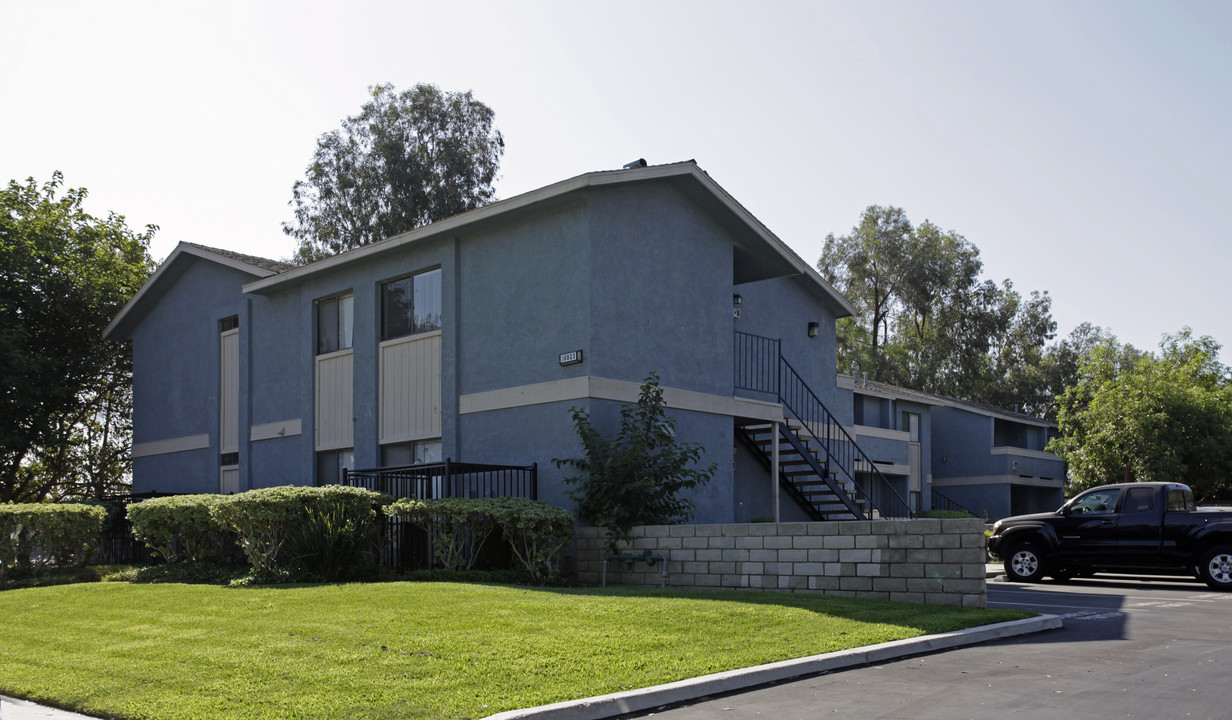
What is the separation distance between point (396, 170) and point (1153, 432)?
27.0m

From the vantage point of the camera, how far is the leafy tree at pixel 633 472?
599 inches

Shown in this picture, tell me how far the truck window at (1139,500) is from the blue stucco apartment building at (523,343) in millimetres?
4089

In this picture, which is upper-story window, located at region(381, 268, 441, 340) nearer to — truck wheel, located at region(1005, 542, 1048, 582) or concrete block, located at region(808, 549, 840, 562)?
concrete block, located at region(808, 549, 840, 562)

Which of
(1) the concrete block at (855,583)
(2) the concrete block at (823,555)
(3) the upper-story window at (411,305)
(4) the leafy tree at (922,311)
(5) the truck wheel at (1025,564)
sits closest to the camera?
(1) the concrete block at (855,583)

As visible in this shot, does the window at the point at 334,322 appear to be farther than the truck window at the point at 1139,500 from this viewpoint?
Yes

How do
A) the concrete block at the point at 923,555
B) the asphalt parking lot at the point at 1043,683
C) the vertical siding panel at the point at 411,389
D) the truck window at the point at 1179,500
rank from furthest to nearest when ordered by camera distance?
the vertical siding panel at the point at 411,389 → the truck window at the point at 1179,500 → the concrete block at the point at 923,555 → the asphalt parking lot at the point at 1043,683

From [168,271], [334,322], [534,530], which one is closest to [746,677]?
[534,530]

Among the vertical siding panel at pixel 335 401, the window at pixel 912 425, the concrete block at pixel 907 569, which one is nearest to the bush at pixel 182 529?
the vertical siding panel at pixel 335 401

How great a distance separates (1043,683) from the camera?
804 cm

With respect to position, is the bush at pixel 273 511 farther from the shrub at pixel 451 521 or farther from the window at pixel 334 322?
the window at pixel 334 322

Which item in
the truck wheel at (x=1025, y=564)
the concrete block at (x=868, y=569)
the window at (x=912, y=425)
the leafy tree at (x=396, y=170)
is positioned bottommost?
the truck wheel at (x=1025, y=564)

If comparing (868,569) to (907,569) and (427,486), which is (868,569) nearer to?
(907,569)

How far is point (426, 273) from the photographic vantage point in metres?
19.2

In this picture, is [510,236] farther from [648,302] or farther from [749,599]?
[749,599]
